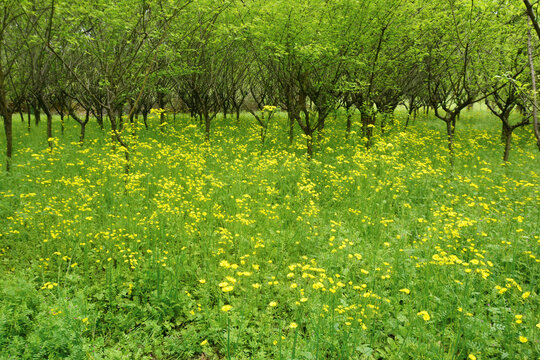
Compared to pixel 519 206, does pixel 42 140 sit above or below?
above

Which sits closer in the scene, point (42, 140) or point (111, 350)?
point (111, 350)

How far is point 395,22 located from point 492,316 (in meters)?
9.03

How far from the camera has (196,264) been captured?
4.22 metres

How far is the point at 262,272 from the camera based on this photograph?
14.1 feet

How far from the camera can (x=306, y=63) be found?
8.98 metres

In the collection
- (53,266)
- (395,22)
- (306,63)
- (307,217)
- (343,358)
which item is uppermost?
(395,22)

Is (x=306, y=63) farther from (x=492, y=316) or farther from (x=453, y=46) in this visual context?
(x=492, y=316)

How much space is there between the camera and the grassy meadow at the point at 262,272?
304cm

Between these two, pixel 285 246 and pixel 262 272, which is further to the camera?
Result: pixel 285 246

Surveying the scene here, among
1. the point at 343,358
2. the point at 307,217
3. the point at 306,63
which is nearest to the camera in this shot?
the point at 343,358

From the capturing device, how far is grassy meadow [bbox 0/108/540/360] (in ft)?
9.98

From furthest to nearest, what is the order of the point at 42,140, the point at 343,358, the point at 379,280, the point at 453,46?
the point at 42,140 < the point at 453,46 < the point at 379,280 < the point at 343,358

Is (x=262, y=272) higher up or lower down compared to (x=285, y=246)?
lower down

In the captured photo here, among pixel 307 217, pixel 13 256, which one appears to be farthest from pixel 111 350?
pixel 307 217
